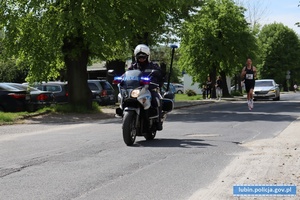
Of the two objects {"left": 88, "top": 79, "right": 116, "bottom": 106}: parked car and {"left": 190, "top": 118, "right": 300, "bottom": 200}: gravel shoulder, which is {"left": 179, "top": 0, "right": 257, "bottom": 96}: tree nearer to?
{"left": 88, "top": 79, "right": 116, "bottom": 106}: parked car

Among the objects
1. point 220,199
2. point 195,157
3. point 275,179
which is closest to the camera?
point 220,199

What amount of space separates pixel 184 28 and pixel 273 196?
2564cm

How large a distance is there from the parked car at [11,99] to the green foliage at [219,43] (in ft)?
91.0

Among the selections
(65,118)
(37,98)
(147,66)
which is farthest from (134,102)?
(37,98)

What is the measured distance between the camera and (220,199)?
20.2ft

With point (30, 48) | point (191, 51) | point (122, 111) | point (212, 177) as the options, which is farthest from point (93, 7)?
point (191, 51)

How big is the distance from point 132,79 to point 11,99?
1139 centimetres

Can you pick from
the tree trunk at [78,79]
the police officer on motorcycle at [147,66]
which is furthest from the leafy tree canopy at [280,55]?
Answer: the police officer on motorcycle at [147,66]

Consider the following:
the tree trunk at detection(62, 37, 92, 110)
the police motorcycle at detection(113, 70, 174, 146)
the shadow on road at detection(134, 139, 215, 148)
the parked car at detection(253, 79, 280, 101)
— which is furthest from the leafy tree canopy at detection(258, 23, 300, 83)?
the police motorcycle at detection(113, 70, 174, 146)

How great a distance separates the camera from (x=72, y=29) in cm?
2047

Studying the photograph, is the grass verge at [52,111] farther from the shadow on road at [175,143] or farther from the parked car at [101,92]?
the shadow on road at [175,143]

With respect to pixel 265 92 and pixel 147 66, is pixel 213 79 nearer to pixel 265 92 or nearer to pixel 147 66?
pixel 265 92

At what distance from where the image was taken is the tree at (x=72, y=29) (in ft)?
67.4

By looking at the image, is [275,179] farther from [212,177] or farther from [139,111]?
[139,111]
